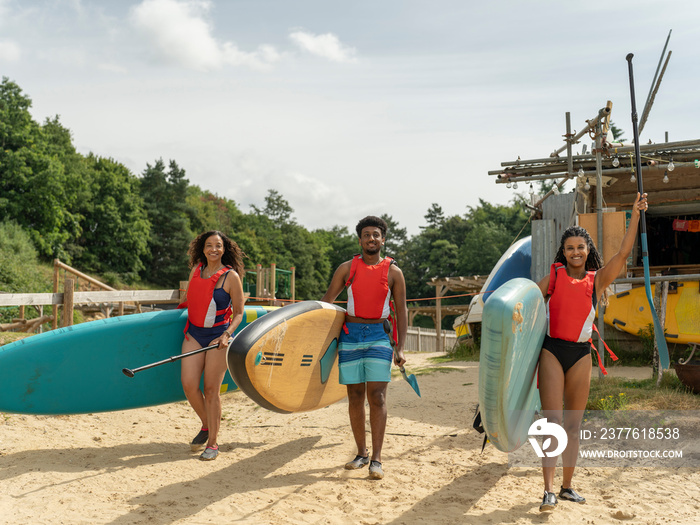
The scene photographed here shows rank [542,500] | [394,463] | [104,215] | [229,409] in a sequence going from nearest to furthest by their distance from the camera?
[542,500]
[394,463]
[229,409]
[104,215]

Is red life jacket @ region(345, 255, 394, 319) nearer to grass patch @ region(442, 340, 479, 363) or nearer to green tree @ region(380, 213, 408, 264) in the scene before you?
grass patch @ region(442, 340, 479, 363)

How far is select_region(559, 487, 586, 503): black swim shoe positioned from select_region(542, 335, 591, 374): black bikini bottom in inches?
25.8

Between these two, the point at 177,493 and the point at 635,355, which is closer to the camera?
the point at 177,493

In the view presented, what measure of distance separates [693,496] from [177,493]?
2842 mm

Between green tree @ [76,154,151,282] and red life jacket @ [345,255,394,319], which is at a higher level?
green tree @ [76,154,151,282]

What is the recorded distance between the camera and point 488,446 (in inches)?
171

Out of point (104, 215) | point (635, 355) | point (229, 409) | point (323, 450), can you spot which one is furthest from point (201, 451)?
point (104, 215)

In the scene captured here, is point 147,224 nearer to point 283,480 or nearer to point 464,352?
point 464,352

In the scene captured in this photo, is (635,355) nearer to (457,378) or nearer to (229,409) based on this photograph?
(457,378)

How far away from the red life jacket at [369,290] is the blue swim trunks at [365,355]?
Answer: 0.29 feet

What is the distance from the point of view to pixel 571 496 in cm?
303

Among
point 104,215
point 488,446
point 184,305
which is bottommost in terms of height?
point 488,446

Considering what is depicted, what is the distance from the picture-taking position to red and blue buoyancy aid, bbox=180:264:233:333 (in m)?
3.83

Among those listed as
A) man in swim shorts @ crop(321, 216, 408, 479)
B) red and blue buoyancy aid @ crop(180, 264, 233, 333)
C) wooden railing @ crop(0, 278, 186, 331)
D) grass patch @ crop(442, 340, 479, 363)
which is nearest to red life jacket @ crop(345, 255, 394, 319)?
man in swim shorts @ crop(321, 216, 408, 479)
